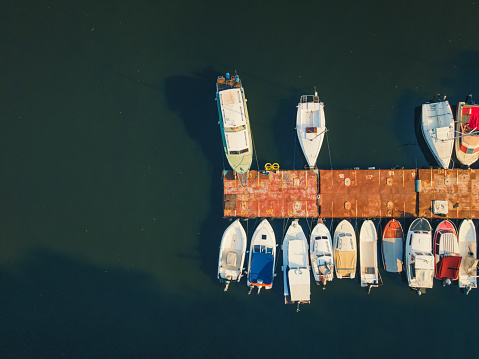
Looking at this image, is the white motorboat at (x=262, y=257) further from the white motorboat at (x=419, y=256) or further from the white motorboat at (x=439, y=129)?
the white motorboat at (x=439, y=129)

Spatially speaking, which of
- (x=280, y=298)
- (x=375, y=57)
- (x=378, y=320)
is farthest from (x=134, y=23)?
(x=378, y=320)

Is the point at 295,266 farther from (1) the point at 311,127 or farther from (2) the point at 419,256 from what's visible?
(1) the point at 311,127

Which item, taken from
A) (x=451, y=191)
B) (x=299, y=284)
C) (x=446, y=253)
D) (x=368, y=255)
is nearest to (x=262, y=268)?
(x=299, y=284)

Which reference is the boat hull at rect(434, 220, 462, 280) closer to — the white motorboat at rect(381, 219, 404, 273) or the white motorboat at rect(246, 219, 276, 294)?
the white motorboat at rect(381, 219, 404, 273)

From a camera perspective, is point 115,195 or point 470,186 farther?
point 115,195

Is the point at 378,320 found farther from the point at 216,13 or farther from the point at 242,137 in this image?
the point at 216,13

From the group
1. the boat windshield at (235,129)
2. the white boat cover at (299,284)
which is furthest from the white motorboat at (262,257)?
the boat windshield at (235,129)
